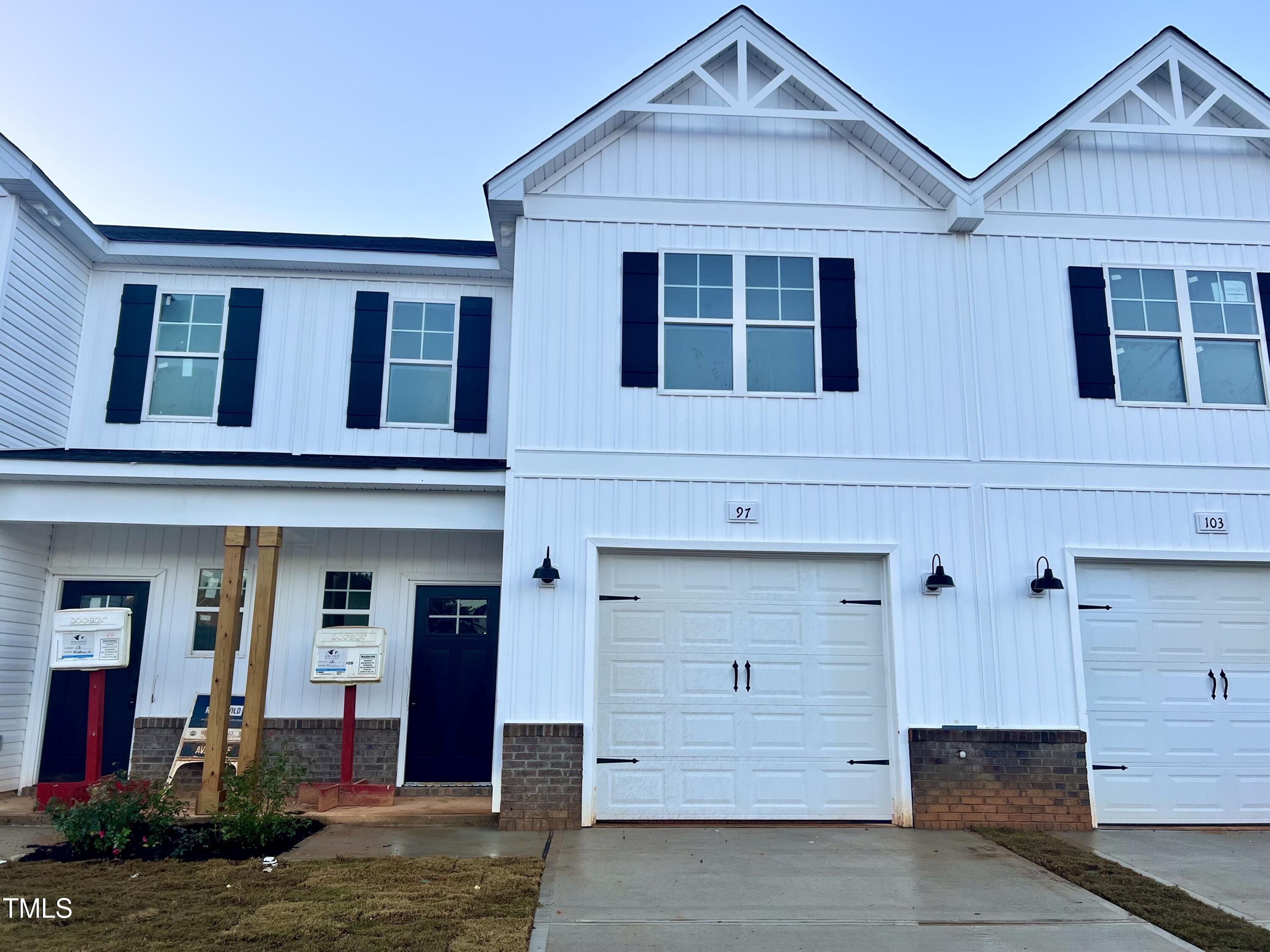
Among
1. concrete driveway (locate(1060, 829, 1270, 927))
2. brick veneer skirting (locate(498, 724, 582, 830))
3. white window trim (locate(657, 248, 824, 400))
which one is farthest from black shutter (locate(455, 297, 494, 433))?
concrete driveway (locate(1060, 829, 1270, 927))

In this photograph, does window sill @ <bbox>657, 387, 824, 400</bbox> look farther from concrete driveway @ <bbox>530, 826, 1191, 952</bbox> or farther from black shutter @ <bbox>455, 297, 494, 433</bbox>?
concrete driveway @ <bbox>530, 826, 1191, 952</bbox>

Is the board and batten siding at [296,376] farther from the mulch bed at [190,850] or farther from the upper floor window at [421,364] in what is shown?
the mulch bed at [190,850]

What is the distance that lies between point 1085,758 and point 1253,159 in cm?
622

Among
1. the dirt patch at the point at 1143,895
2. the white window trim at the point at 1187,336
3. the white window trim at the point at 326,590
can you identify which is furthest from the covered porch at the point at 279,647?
the white window trim at the point at 1187,336

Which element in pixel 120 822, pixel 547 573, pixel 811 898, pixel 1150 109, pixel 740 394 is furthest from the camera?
pixel 1150 109

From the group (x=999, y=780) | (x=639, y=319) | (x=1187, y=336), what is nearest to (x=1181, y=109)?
(x=1187, y=336)

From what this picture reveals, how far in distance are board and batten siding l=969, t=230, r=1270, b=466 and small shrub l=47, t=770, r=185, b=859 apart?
24.1 feet

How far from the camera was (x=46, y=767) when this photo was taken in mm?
9219

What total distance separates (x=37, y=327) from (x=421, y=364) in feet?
12.1

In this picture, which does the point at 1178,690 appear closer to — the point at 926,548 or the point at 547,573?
the point at 926,548

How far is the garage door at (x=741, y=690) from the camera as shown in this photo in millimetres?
7969

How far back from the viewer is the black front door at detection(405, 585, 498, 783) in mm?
9461

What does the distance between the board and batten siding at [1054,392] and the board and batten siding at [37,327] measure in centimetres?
903

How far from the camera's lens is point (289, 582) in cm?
968
